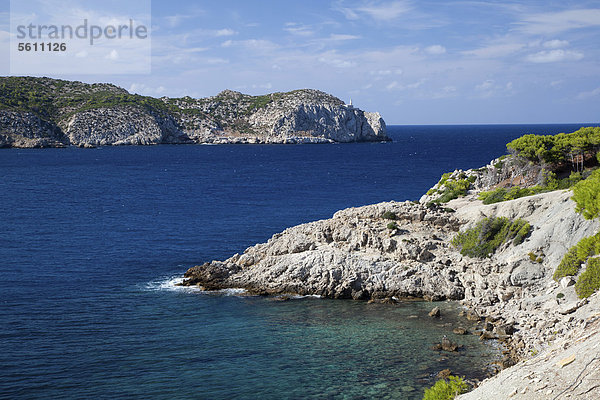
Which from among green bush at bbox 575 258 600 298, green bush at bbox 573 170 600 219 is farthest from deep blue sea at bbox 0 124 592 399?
green bush at bbox 573 170 600 219

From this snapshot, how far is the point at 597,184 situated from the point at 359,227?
63.6 feet

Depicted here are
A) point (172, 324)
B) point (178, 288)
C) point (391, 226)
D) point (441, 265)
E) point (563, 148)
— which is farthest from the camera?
point (563, 148)

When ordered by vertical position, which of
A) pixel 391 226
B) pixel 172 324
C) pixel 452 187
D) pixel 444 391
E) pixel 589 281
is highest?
pixel 452 187

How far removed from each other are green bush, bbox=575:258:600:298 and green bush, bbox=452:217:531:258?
27.0 ft

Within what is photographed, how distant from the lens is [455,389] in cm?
2283

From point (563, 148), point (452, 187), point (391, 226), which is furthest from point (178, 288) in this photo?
point (563, 148)

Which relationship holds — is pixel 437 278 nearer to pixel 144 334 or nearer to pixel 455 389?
pixel 455 389

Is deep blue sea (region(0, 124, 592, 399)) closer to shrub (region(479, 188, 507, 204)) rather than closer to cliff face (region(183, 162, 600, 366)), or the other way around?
cliff face (region(183, 162, 600, 366))

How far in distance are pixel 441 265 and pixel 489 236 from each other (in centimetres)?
518

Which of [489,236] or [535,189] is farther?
[535,189]

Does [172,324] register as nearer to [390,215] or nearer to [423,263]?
[423,263]

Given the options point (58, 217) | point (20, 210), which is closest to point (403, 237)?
point (58, 217)

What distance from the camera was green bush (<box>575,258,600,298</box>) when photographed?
110ft

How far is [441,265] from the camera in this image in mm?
43594
